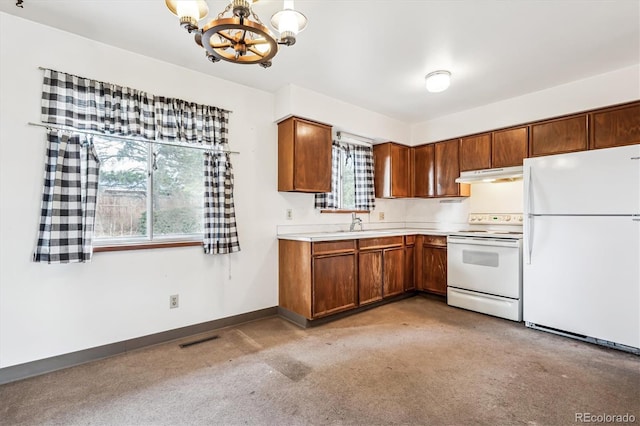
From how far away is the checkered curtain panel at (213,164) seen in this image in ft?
9.41

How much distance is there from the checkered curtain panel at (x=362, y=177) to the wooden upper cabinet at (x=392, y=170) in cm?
16

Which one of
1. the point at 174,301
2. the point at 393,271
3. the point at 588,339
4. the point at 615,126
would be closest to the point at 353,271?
the point at 393,271

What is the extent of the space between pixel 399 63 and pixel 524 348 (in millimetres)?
2763

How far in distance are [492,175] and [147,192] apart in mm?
3829

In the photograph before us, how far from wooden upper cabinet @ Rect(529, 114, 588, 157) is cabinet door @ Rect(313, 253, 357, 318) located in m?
2.42

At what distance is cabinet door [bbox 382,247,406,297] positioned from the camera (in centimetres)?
389

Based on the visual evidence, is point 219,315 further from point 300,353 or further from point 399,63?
point 399,63

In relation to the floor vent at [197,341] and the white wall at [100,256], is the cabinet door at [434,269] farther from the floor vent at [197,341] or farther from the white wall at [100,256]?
the floor vent at [197,341]

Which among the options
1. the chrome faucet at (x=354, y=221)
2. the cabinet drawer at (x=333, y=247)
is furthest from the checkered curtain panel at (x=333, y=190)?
the cabinet drawer at (x=333, y=247)

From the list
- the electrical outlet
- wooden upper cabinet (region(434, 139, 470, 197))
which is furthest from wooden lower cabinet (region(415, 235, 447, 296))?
the electrical outlet

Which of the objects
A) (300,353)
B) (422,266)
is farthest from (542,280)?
(300,353)

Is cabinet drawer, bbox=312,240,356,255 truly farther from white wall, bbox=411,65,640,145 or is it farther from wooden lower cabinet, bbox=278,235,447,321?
white wall, bbox=411,65,640,145

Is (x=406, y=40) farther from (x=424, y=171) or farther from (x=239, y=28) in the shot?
(x=424, y=171)

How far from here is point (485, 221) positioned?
4.14m
